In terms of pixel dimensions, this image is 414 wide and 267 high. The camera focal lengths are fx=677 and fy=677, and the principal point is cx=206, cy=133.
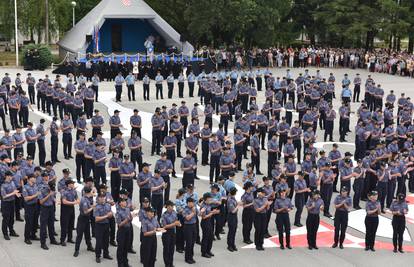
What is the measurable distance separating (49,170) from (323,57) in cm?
3233

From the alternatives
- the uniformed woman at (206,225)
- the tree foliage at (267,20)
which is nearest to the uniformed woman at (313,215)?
the uniformed woman at (206,225)

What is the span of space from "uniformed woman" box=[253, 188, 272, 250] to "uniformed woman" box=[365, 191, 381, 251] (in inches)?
81.3

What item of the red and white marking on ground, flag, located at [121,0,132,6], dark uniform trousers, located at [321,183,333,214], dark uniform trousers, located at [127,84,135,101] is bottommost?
the red and white marking on ground

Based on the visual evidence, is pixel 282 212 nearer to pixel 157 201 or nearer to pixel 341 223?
pixel 341 223

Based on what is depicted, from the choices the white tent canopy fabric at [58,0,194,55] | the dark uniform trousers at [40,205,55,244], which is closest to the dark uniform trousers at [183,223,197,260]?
the dark uniform trousers at [40,205,55,244]

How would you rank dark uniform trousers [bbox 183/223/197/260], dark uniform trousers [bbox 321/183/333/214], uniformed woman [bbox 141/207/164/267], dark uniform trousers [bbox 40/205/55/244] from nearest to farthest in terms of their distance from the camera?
uniformed woman [bbox 141/207/164/267]
dark uniform trousers [bbox 183/223/197/260]
dark uniform trousers [bbox 40/205/55/244]
dark uniform trousers [bbox 321/183/333/214]

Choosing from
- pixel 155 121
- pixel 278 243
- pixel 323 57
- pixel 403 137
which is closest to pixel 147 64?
pixel 323 57

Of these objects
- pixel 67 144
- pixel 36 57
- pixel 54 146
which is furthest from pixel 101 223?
pixel 36 57

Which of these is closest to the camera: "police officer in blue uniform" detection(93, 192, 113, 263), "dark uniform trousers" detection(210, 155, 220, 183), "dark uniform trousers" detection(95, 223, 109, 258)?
"police officer in blue uniform" detection(93, 192, 113, 263)

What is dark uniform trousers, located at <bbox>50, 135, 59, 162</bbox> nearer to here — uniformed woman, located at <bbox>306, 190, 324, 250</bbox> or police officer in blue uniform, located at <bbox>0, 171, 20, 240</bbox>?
police officer in blue uniform, located at <bbox>0, 171, 20, 240</bbox>

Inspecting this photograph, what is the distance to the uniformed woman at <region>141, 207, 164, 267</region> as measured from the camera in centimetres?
1229

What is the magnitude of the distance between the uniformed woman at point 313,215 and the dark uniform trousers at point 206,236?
2103 millimetres

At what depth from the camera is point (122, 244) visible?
12.6 metres

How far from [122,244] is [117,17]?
34674mm
